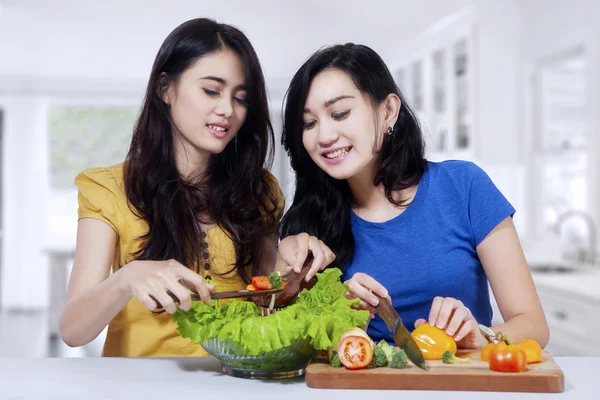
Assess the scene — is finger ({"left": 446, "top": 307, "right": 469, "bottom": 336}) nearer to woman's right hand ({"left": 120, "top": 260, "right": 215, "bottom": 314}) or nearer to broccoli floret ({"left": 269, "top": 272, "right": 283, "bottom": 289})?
broccoli floret ({"left": 269, "top": 272, "right": 283, "bottom": 289})

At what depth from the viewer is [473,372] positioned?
3.83ft

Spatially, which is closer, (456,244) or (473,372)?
(473,372)

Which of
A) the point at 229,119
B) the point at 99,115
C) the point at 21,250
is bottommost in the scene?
the point at 21,250

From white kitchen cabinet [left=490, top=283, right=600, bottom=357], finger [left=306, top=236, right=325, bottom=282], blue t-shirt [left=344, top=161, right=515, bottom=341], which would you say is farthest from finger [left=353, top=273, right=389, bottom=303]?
white kitchen cabinet [left=490, top=283, right=600, bottom=357]

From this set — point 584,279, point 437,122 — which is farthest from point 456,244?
point 437,122

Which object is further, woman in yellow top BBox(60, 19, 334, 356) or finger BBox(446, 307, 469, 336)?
woman in yellow top BBox(60, 19, 334, 356)

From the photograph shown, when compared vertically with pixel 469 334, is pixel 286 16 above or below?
above

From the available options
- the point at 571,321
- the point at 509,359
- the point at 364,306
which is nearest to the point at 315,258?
the point at 364,306

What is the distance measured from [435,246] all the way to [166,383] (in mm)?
792

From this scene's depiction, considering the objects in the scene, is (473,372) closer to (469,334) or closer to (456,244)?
(469,334)

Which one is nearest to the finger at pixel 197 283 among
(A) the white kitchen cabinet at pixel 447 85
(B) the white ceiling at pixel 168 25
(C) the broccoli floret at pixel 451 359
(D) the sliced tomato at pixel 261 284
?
(D) the sliced tomato at pixel 261 284

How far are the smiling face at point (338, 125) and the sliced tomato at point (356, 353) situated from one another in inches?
22.7

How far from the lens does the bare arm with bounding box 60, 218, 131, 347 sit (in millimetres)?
1367

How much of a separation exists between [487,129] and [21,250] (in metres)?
6.37
